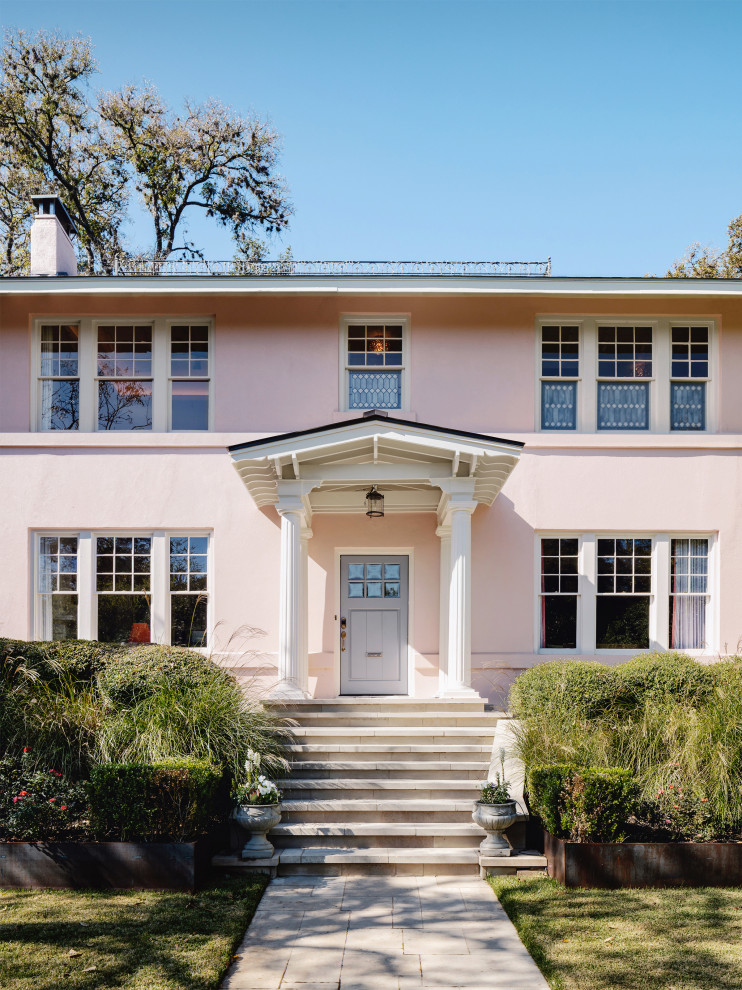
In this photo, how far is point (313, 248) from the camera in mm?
13297

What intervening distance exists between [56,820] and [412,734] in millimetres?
3903

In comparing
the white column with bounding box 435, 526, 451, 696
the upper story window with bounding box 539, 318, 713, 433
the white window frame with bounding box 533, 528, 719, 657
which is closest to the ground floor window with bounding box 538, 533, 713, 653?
the white window frame with bounding box 533, 528, 719, 657

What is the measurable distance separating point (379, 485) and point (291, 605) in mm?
2292

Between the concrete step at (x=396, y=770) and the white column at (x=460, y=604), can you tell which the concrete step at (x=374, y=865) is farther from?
the white column at (x=460, y=604)

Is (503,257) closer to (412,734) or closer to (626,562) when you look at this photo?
(626,562)

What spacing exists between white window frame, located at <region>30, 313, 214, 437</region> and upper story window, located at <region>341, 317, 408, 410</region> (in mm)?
2181

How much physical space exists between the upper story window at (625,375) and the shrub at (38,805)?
837cm

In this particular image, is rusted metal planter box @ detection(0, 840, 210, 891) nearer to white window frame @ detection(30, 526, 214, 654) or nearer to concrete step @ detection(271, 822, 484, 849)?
concrete step @ detection(271, 822, 484, 849)

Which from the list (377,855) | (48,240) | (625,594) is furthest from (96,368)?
(625,594)

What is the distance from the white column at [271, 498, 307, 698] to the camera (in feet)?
31.7

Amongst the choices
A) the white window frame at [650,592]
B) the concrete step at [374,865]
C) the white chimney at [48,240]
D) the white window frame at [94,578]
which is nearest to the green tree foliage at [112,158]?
the white chimney at [48,240]

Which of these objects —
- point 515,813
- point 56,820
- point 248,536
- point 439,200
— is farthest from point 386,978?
point 439,200

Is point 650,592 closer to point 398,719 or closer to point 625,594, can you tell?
point 625,594

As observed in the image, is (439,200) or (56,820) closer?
(56,820)
